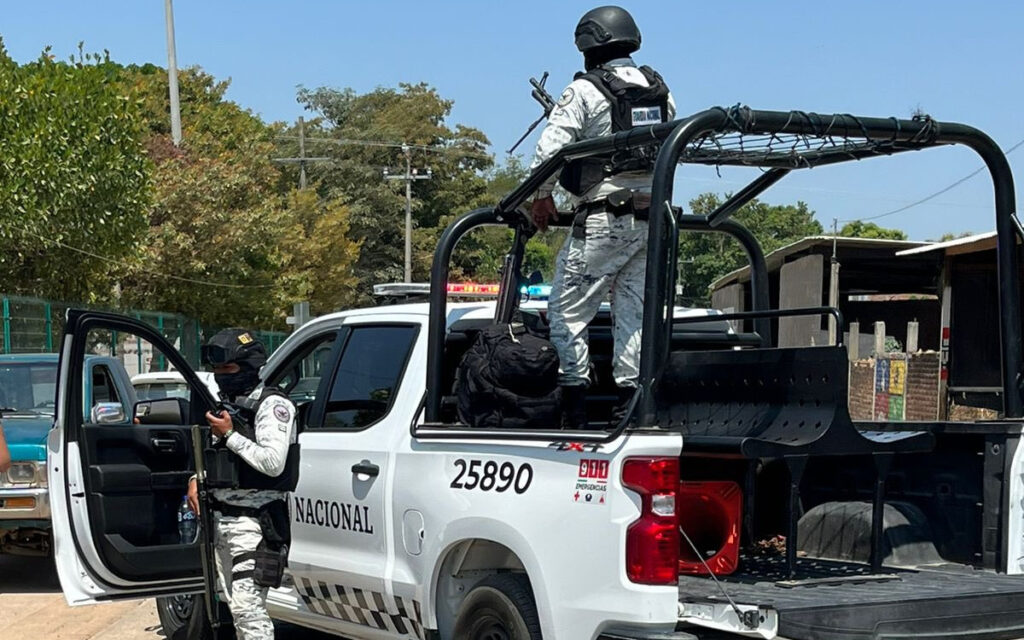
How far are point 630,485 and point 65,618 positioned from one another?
5888 mm

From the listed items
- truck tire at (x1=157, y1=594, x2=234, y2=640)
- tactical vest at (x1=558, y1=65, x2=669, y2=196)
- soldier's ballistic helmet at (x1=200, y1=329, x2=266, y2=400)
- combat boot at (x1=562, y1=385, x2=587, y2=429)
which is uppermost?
tactical vest at (x1=558, y1=65, x2=669, y2=196)

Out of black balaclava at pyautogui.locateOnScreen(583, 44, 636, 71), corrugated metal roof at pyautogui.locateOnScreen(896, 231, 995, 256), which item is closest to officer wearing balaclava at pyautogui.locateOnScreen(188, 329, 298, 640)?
black balaclava at pyautogui.locateOnScreen(583, 44, 636, 71)

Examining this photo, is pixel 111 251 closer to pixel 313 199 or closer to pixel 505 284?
pixel 505 284

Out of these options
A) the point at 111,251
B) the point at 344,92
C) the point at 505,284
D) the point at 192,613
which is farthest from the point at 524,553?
the point at 344,92

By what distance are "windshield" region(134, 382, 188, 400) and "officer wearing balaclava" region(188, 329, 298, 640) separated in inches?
454

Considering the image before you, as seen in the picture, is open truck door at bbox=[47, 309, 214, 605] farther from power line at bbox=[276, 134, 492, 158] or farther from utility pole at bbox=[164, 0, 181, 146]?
power line at bbox=[276, 134, 492, 158]

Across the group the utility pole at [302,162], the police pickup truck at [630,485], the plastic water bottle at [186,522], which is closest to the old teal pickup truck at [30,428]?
the plastic water bottle at [186,522]

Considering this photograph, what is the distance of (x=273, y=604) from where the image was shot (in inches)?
273

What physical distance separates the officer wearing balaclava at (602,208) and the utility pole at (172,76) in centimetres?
2764

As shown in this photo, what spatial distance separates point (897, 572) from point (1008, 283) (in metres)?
1.28

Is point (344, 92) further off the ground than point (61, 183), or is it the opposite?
point (344, 92)

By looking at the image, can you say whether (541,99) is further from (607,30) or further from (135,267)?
(135,267)

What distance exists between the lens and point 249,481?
6141 mm

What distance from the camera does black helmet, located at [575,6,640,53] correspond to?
19.2ft
